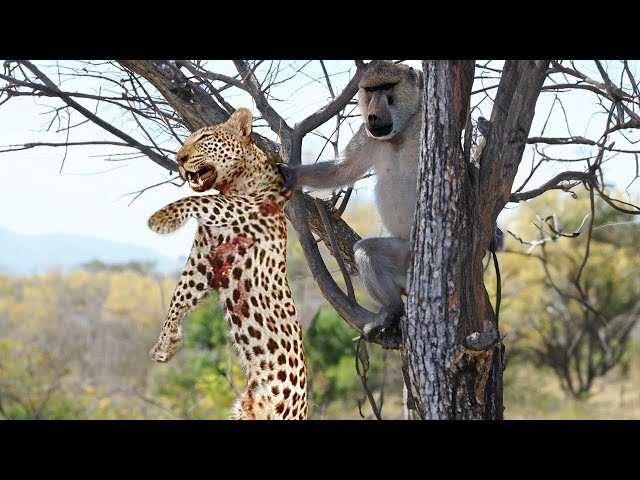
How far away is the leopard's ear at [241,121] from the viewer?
3180 mm

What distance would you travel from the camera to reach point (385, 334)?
3529 millimetres

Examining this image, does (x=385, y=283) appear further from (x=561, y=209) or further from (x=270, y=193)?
(x=561, y=209)

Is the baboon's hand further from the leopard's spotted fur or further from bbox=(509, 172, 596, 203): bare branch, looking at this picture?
bbox=(509, 172, 596, 203): bare branch

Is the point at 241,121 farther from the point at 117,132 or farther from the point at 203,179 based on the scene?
the point at 117,132

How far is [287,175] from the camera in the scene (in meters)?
3.41

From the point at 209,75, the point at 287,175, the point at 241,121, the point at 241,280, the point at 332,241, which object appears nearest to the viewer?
the point at 241,280

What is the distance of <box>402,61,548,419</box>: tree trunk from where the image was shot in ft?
9.99

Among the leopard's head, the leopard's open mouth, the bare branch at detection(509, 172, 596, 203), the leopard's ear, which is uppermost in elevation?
the bare branch at detection(509, 172, 596, 203)

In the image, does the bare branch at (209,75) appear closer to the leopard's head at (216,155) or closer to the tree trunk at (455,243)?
the leopard's head at (216,155)

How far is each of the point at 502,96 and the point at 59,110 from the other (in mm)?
2178

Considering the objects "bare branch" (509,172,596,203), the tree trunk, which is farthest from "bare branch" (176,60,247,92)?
"bare branch" (509,172,596,203)

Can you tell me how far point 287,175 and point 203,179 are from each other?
43cm

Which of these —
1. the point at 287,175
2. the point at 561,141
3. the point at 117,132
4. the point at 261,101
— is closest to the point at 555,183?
the point at 561,141

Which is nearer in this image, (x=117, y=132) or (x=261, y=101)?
(x=261, y=101)
